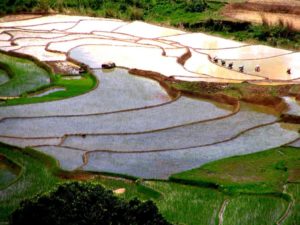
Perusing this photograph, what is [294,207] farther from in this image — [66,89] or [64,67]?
[64,67]

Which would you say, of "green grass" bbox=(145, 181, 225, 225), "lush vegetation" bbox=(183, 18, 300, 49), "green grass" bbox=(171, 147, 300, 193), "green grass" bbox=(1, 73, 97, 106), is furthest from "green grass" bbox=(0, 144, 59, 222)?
"lush vegetation" bbox=(183, 18, 300, 49)

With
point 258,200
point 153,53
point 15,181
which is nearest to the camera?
point 258,200

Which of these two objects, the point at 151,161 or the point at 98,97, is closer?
the point at 151,161

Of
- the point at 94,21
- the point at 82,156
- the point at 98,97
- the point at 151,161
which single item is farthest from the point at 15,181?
the point at 94,21

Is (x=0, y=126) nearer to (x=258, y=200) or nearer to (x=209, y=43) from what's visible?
(x=258, y=200)

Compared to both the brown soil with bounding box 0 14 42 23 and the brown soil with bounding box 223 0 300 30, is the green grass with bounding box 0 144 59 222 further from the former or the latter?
the brown soil with bounding box 0 14 42 23

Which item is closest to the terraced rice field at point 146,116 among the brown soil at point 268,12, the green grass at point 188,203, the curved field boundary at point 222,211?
the green grass at point 188,203
